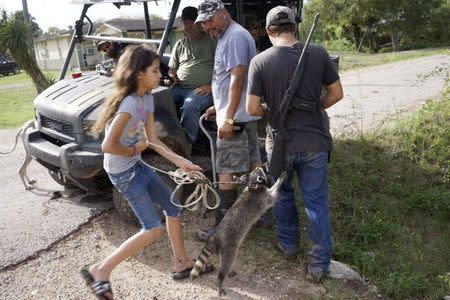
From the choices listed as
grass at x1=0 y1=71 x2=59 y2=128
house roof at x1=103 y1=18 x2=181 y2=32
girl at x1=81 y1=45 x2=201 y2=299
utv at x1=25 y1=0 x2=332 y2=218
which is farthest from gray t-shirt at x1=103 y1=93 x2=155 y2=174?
grass at x1=0 y1=71 x2=59 y2=128

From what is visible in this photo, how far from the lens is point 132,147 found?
10.1ft

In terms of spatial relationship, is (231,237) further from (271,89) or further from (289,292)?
(271,89)

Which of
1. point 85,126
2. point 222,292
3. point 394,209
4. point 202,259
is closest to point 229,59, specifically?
point 85,126

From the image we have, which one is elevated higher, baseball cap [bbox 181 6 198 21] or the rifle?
baseball cap [bbox 181 6 198 21]

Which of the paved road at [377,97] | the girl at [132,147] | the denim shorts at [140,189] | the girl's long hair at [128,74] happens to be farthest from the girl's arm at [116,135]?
the paved road at [377,97]

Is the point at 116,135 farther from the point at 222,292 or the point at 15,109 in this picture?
the point at 15,109

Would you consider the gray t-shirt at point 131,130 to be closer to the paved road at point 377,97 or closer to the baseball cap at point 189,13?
the baseball cap at point 189,13

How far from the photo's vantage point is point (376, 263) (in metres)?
4.02

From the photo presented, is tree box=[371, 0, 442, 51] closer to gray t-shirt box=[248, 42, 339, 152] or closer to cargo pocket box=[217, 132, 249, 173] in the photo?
cargo pocket box=[217, 132, 249, 173]

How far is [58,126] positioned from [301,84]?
2481mm

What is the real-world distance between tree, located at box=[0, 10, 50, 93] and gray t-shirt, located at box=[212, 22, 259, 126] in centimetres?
926

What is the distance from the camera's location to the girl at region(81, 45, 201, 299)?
3006mm

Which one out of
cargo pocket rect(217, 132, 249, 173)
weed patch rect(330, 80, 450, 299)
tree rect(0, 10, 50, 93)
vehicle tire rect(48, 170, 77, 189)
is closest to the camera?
cargo pocket rect(217, 132, 249, 173)

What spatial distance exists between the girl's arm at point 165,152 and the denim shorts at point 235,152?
534 millimetres
